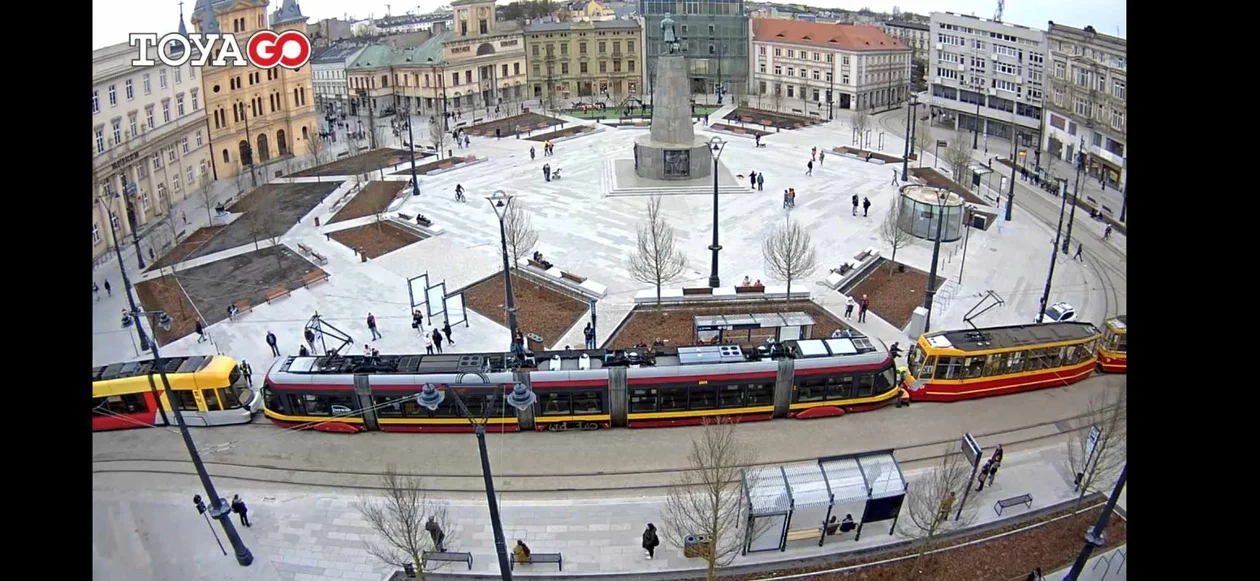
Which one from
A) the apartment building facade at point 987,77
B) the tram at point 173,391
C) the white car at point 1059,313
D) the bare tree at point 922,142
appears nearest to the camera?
the tram at point 173,391

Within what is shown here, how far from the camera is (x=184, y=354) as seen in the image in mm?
29844

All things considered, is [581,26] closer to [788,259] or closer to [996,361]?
[788,259]

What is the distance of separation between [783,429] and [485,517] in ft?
28.5

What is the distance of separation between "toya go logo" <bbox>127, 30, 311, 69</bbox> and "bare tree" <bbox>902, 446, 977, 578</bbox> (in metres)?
44.3

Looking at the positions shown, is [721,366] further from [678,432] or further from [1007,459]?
[1007,459]

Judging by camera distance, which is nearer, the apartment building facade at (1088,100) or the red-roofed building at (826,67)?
the apartment building facade at (1088,100)

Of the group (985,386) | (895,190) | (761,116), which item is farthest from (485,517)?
(761,116)

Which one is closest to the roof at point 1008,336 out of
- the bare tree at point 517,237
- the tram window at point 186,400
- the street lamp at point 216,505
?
the bare tree at point 517,237

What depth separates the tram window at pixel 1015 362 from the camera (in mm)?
25281

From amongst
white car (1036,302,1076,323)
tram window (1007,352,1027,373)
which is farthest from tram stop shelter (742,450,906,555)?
white car (1036,302,1076,323)

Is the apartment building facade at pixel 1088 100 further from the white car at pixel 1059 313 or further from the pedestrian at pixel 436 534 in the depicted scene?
the pedestrian at pixel 436 534

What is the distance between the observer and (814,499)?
18781mm

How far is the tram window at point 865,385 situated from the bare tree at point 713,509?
434 centimetres

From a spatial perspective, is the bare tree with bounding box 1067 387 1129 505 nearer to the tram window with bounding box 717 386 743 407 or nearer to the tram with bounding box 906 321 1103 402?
the tram with bounding box 906 321 1103 402
